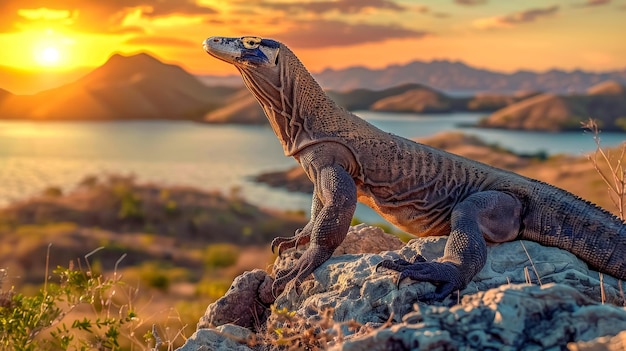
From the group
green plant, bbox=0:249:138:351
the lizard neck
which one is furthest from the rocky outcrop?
green plant, bbox=0:249:138:351

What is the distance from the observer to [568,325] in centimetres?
308

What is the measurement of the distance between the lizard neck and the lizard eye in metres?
0.20

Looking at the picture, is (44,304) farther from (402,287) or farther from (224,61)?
(402,287)

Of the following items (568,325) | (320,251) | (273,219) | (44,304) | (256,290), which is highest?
(568,325)

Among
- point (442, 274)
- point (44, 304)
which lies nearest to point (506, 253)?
point (442, 274)

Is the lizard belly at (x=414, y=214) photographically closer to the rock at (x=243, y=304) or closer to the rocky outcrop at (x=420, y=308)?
the rocky outcrop at (x=420, y=308)

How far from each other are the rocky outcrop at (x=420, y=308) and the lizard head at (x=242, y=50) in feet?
6.11

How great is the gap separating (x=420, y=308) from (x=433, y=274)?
190cm

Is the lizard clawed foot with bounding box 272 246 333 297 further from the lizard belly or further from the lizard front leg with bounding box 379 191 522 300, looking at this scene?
the lizard front leg with bounding box 379 191 522 300

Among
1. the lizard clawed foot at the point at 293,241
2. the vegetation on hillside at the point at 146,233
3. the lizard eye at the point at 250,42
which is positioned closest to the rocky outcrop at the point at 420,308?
the lizard clawed foot at the point at 293,241

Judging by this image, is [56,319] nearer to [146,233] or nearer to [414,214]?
[414,214]

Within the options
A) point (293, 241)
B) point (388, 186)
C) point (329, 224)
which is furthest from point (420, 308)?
point (293, 241)

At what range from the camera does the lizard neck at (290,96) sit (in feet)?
20.6

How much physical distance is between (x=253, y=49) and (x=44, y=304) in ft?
11.9
